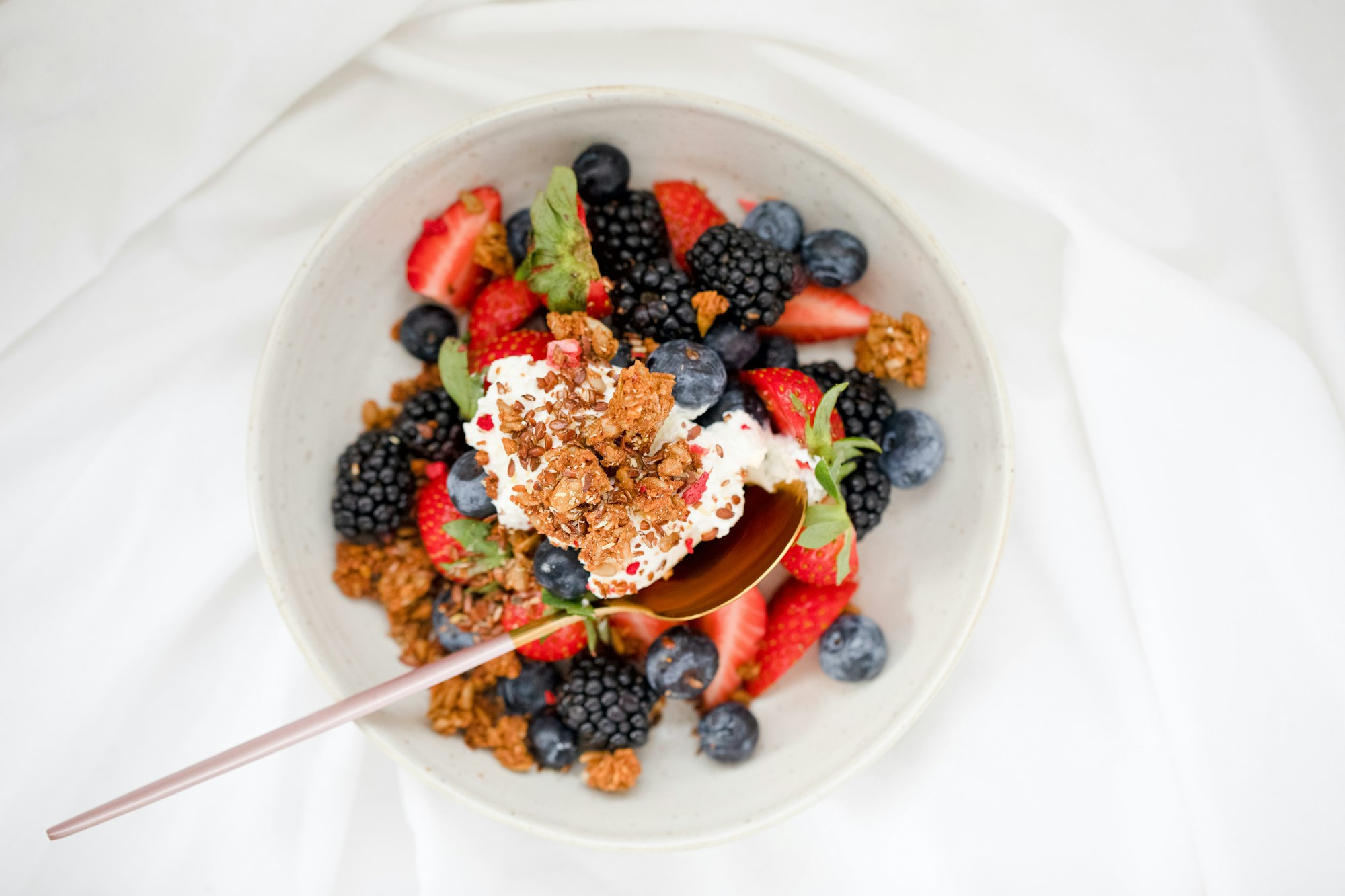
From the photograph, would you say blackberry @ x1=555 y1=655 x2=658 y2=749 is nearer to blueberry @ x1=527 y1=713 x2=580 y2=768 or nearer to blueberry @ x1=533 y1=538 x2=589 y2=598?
blueberry @ x1=527 y1=713 x2=580 y2=768

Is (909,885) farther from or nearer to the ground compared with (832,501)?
nearer to the ground

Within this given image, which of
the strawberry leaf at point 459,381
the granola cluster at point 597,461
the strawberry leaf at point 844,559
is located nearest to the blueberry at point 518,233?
the strawberry leaf at point 459,381

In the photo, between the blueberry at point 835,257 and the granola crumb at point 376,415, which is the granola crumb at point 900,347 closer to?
the blueberry at point 835,257

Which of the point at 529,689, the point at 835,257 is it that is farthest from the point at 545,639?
the point at 835,257

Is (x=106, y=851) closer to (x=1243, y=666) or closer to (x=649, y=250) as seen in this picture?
(x=649, y=250)

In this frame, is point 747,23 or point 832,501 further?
point 747,23

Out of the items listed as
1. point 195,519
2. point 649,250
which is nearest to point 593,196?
point 649,250

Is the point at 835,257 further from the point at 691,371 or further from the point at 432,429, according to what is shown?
the point at 432,429
